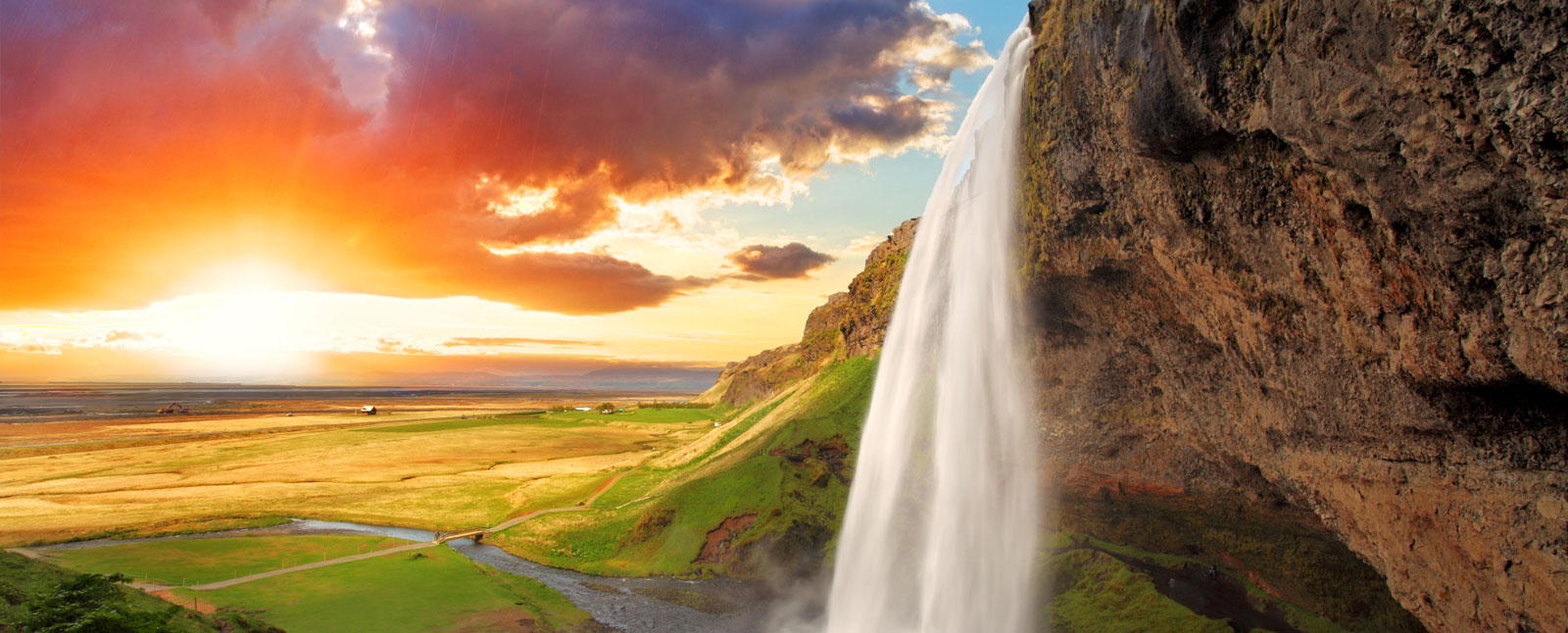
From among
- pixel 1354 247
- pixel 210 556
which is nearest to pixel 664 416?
pixel 210 556

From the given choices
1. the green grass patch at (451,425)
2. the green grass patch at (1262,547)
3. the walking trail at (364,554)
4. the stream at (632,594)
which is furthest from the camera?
the green grass patch at (451,425)

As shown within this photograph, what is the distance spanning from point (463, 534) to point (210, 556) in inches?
345

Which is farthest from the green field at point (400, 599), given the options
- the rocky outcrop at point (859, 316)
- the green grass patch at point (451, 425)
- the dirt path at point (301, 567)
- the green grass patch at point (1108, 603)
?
the green grass patch at point (451, 425)

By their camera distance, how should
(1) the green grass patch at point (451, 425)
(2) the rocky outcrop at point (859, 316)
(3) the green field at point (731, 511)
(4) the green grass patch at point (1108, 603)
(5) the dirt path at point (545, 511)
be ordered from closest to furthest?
(4) the green grass patch at point (1108, 603), (3) the green field at point (731, 511), (5) the dirt path at point (545, 511), (2) the rocky outcrop at point (859, 316), (1) the green grass patch at point (451, 425)

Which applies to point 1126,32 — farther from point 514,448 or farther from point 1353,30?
point 514,448

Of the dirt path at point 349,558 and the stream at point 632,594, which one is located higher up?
the dirt path at point 349,558

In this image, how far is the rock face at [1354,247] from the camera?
20.2 feet

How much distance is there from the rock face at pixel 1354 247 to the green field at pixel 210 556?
89.5 feet

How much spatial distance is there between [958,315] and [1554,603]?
12.5 meters

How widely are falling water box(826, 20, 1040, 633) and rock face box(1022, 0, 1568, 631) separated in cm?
243

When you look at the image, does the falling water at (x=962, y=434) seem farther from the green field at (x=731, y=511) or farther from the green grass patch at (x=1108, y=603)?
the green field at (x=731, y=511)

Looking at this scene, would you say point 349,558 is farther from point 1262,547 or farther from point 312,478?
point 1262,547

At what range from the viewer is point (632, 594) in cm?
2191

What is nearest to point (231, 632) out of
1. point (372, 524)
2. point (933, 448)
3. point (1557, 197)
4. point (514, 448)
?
point (933, 448)
